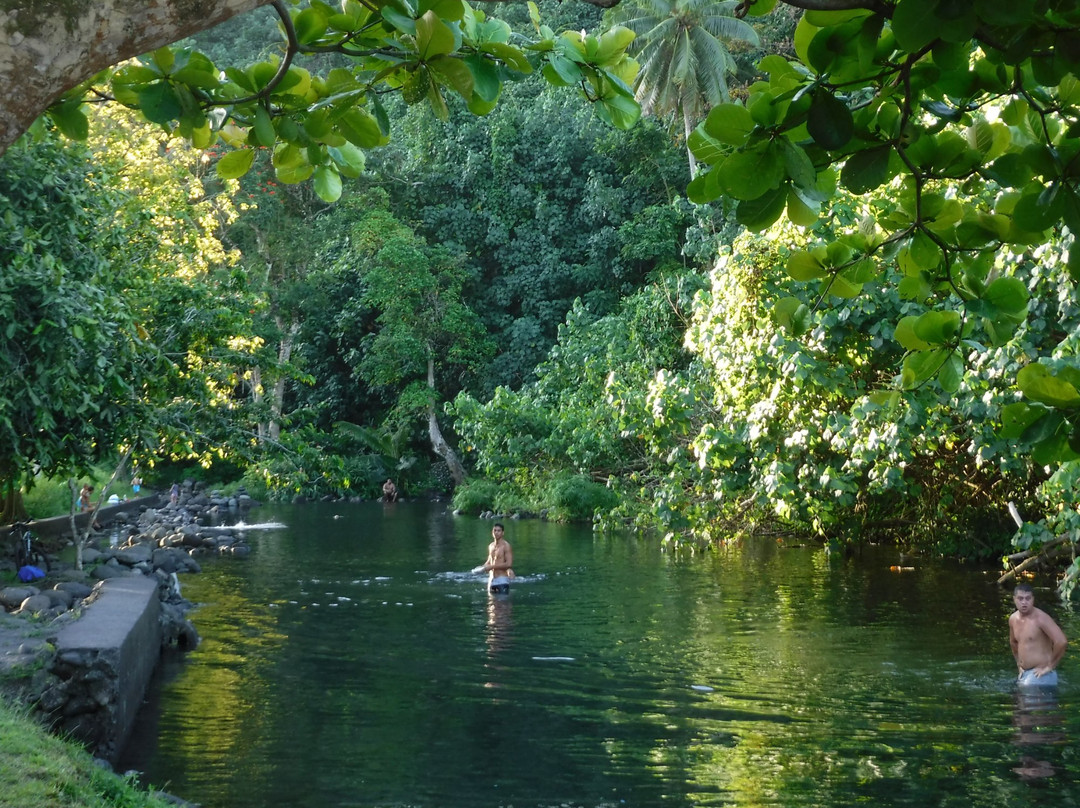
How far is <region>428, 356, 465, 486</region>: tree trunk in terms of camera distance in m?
35.4

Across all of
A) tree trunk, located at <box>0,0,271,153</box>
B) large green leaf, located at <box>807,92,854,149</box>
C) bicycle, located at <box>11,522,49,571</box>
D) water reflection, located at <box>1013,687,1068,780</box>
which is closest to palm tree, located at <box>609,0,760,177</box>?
bicycle, located at <box>11,522,49,571</box>

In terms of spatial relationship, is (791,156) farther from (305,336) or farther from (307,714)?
(305,336)

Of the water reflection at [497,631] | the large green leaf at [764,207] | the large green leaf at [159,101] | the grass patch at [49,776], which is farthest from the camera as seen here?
the water reflection at [497,631]

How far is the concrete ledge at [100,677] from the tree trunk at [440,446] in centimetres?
2567

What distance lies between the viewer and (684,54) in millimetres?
28531

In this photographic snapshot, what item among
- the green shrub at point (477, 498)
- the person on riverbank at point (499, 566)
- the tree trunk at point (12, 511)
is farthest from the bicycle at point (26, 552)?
the green shrub at point (477, 498)

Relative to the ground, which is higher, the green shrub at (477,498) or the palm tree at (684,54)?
the palm tree at (684,54)

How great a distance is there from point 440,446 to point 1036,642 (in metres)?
27.1

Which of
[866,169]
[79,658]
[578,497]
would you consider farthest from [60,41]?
[578,497]

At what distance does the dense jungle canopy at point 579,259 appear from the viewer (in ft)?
7.91

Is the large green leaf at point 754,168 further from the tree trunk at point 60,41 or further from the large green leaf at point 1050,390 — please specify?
the tree trunk at point 60,41

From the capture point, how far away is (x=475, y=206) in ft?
122

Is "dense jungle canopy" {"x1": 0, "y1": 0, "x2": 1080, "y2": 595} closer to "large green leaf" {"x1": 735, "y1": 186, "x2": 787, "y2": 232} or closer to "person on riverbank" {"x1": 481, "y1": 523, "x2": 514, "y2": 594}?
"large green leaf" {"x1": 735, "y1": 186, "x2": 787, "y2": 232}

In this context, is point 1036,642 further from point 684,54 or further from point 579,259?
point 579,259
